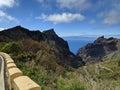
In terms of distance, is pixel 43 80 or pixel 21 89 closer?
pixel 21 89

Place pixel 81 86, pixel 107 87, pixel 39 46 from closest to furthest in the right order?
pixel 107 87 → pixel 81 86 → pixel 39 46

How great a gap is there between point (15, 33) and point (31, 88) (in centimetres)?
14067

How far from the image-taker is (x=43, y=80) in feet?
51.4

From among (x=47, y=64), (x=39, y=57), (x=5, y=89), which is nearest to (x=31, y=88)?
(x=5, y=89)

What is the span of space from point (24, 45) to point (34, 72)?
96.3ft

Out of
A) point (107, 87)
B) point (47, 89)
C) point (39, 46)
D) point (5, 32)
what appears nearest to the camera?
point (107, 87)

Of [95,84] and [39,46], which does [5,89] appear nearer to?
[95,84]

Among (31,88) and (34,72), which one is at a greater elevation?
(31,88)

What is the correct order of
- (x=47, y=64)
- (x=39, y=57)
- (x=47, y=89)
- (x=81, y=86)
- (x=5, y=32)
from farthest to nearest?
(x=5, y=32), (x=39, y=57), (x=47, y=64), (x=47, y=89), (x=81, y=86)

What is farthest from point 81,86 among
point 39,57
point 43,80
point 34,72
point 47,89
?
point 39,57

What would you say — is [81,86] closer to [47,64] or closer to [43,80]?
[43,80]

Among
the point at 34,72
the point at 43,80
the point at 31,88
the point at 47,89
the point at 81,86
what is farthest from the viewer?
the point at 34,72

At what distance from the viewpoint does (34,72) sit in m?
17.0

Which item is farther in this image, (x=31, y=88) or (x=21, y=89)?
(x=21, y=89)
